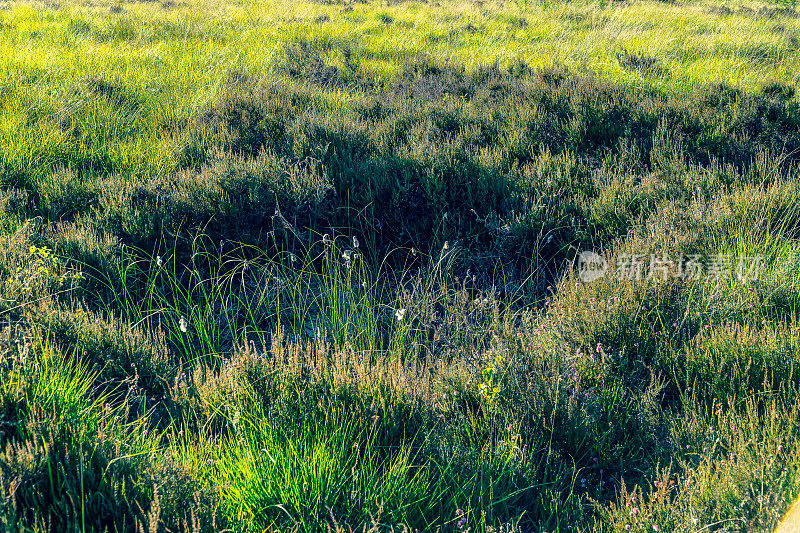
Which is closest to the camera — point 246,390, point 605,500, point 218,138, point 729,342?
point 605,500

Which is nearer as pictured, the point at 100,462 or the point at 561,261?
the point at 100,462

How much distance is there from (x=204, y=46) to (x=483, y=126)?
5518 millimetres

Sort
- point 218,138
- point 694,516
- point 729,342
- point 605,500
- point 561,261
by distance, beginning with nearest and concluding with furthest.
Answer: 1. point 694,516
2. point 605,500
3. point 729,342
4. point 561,261
5. point 218,138

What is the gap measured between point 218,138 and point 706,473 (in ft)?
15.1

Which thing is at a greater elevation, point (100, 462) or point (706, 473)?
point (100, 462)

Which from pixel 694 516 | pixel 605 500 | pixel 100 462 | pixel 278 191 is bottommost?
pixel 605 500

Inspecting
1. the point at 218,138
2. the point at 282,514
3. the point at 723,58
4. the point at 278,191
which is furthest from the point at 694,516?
the point at 723,58

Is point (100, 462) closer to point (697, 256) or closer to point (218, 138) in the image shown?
point (697, 256)

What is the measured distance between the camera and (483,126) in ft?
17.6

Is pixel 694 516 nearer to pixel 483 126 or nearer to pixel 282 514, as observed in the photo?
pixel 282 514

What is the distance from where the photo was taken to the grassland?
1.93 meters

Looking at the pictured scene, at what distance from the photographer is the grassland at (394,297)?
1926 millimetres

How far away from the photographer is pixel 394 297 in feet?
12.3

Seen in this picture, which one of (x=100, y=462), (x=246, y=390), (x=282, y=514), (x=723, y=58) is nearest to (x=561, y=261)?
(x=246, y=390)
